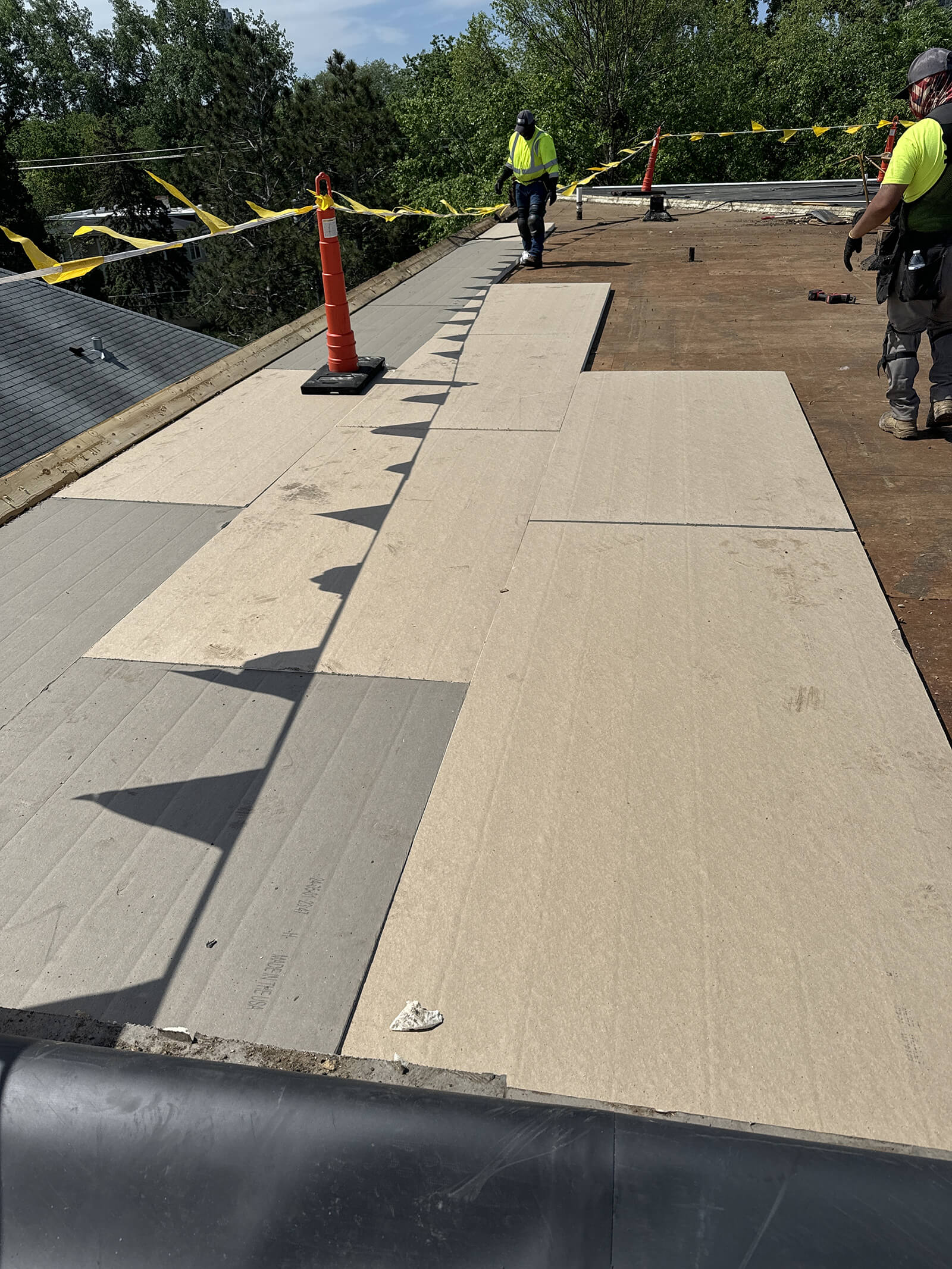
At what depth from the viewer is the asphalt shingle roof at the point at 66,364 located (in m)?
16.6

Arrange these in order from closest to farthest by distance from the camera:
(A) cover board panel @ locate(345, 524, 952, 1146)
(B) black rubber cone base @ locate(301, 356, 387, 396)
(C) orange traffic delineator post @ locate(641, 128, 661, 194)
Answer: (A) cover board panel @ locate(345, 524, 952, 1146) → (B) black rubber cone base @ locate(301, 356, 387, 396) → (C) orange traffic delineator post @ locate(641, 128, 661, 194)

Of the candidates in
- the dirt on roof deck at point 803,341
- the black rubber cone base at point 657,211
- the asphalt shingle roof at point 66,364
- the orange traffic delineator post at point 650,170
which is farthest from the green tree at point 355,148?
the dirt on roof deck at point 803,341

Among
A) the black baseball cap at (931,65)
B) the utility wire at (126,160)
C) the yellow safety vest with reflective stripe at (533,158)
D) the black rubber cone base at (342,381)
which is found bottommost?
the black rubber cone base at (342,381)

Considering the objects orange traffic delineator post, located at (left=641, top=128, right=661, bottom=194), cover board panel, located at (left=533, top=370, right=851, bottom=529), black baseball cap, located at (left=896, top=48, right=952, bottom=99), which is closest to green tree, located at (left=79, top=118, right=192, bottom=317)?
orange traffic delineator post, located at (left=641, top=128, right=661, bottom=194)

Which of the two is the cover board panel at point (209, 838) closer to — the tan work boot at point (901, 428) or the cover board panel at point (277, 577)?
the cover board panel at point (277, 577)

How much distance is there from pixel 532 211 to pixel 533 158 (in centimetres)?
62

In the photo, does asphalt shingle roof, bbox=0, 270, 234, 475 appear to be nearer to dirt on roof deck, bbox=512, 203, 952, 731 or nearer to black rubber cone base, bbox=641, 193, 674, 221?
dirt on roof deck, bbox=512, 203, 952, 731

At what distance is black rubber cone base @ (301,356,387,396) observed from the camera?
21.4ft

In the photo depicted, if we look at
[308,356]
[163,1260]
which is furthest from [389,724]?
[308,356]

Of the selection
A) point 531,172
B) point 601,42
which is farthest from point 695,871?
point 601,42

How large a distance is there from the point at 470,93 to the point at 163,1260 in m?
41.9

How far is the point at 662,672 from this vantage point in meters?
3.22

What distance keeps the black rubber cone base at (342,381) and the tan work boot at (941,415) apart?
393 centimetres

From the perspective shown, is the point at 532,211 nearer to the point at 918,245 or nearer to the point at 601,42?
the point at 918,245
